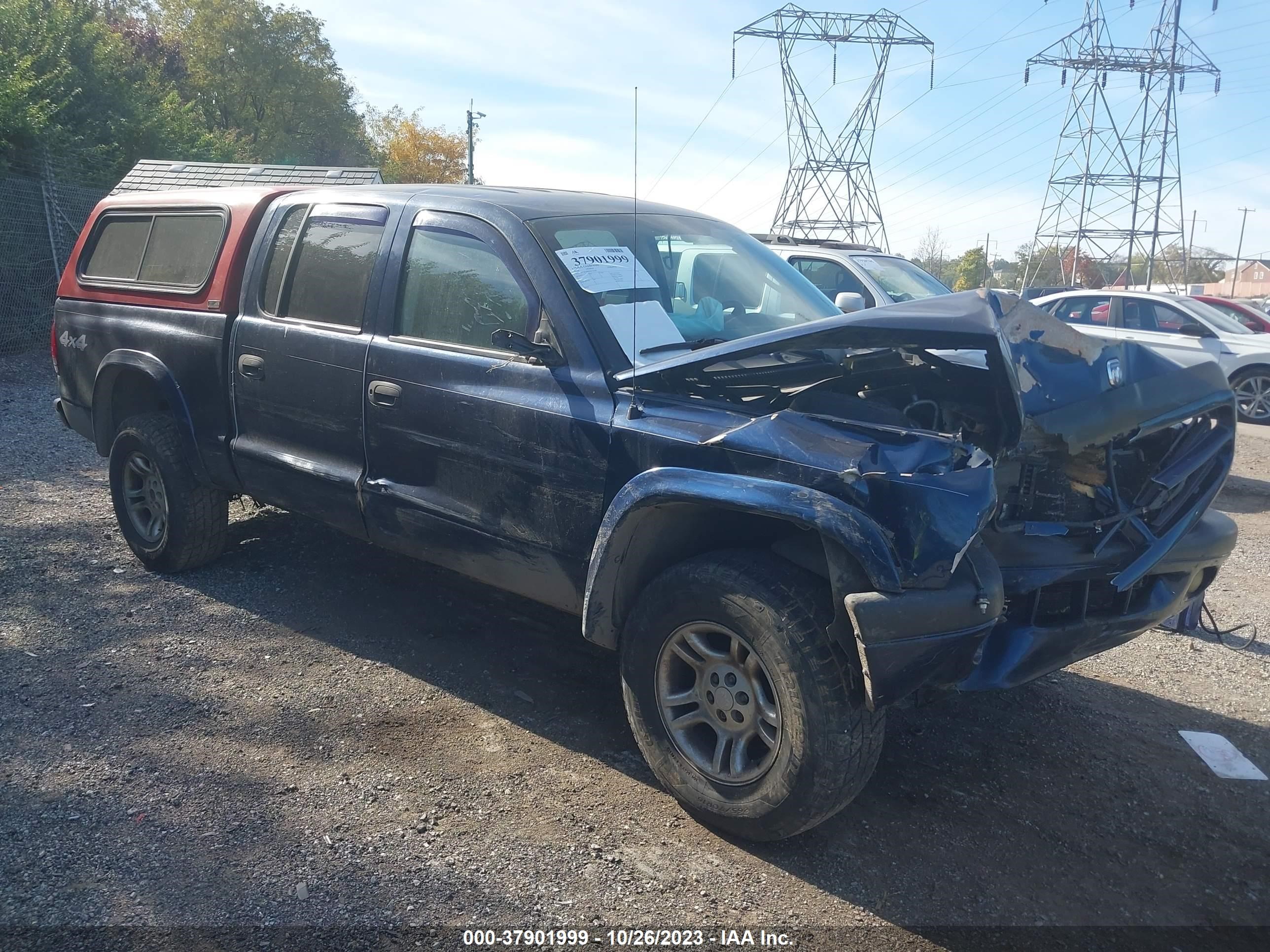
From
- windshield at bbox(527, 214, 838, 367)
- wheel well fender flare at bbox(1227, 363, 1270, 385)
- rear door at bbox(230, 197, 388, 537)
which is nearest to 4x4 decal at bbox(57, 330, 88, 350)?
rear door at bbox(230, 197, 388, 537)

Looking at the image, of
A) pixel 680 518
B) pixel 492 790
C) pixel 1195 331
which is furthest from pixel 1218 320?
pixel 492 790

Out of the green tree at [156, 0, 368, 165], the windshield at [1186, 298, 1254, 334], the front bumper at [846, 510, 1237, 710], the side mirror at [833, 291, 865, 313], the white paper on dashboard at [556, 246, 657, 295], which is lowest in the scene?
the front bumper at [846, 510, 1237, 710]

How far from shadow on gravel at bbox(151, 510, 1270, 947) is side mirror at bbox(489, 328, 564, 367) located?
4.64 feet

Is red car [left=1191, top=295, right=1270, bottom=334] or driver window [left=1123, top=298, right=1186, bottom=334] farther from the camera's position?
red car [left=1191, top=295, right=1270, bottom=334]

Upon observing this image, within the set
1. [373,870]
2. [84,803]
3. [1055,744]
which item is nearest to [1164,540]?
[1055,744]

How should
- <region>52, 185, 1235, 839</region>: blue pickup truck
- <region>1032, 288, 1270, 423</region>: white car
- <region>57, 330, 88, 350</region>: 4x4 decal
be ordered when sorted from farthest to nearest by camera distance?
1. <region>1032, 288, 1270, 423</region>: white car
2. <region>57, 330, 88, 350</region>: 4x4 decal
3. <region>52, 185, 1235, 839</region>: blue pickup truck

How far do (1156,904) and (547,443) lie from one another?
2322mm

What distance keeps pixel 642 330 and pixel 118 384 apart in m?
3.31

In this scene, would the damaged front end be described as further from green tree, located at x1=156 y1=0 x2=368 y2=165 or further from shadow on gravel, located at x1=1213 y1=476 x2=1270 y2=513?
green tree, located at x1=156 y1=0 x2=368 y2=165

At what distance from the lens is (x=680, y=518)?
3.22 metres

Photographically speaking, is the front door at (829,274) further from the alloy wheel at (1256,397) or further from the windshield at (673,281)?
the alloy wheel at (1256,397)

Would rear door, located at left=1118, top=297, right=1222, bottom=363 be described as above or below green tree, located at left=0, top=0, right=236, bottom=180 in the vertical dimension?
below

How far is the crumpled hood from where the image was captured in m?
2.75

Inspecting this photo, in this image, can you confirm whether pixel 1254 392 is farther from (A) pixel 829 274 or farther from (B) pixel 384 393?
(B) pixel 384 393
